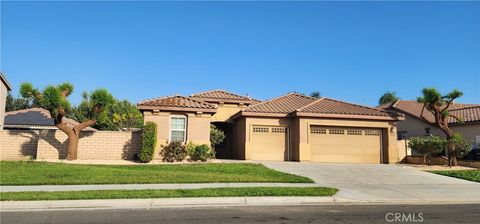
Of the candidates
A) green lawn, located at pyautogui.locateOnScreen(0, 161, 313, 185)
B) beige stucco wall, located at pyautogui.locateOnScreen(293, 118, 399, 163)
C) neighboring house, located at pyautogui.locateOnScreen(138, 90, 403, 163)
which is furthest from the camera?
beige stucco wall, located at pyautogui.locateOnScreen(293, 118, 399, 163)

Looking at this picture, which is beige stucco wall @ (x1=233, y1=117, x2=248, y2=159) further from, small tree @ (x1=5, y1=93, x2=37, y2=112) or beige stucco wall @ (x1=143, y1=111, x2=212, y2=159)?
small tree @ (x1=5, y1=93, x2=37, y2=112)

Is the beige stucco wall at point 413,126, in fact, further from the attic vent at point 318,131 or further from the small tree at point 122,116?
the small tree at point 122,116

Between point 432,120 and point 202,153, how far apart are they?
2042cm

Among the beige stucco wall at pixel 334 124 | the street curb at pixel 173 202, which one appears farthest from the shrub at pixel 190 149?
the street curb at pixel 173 202

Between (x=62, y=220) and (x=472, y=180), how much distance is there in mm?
16269

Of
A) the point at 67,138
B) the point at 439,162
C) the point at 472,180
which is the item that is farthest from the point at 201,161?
the point at 439,162

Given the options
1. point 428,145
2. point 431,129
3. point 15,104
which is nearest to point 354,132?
point 428,145

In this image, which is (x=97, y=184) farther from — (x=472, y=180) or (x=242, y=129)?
(x=472, y=180)

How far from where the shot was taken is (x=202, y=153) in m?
21.2

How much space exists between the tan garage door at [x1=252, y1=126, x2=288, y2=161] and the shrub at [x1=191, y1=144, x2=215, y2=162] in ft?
10.3

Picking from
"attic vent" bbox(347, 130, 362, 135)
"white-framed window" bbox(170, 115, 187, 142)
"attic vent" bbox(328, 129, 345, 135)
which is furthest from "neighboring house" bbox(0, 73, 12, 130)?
"attic vent" bbox(347, 130, 362, 135)

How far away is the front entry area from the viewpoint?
23.5 metres

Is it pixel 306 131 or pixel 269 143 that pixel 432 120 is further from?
pixel 269 143

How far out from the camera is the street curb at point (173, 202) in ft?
32.9
